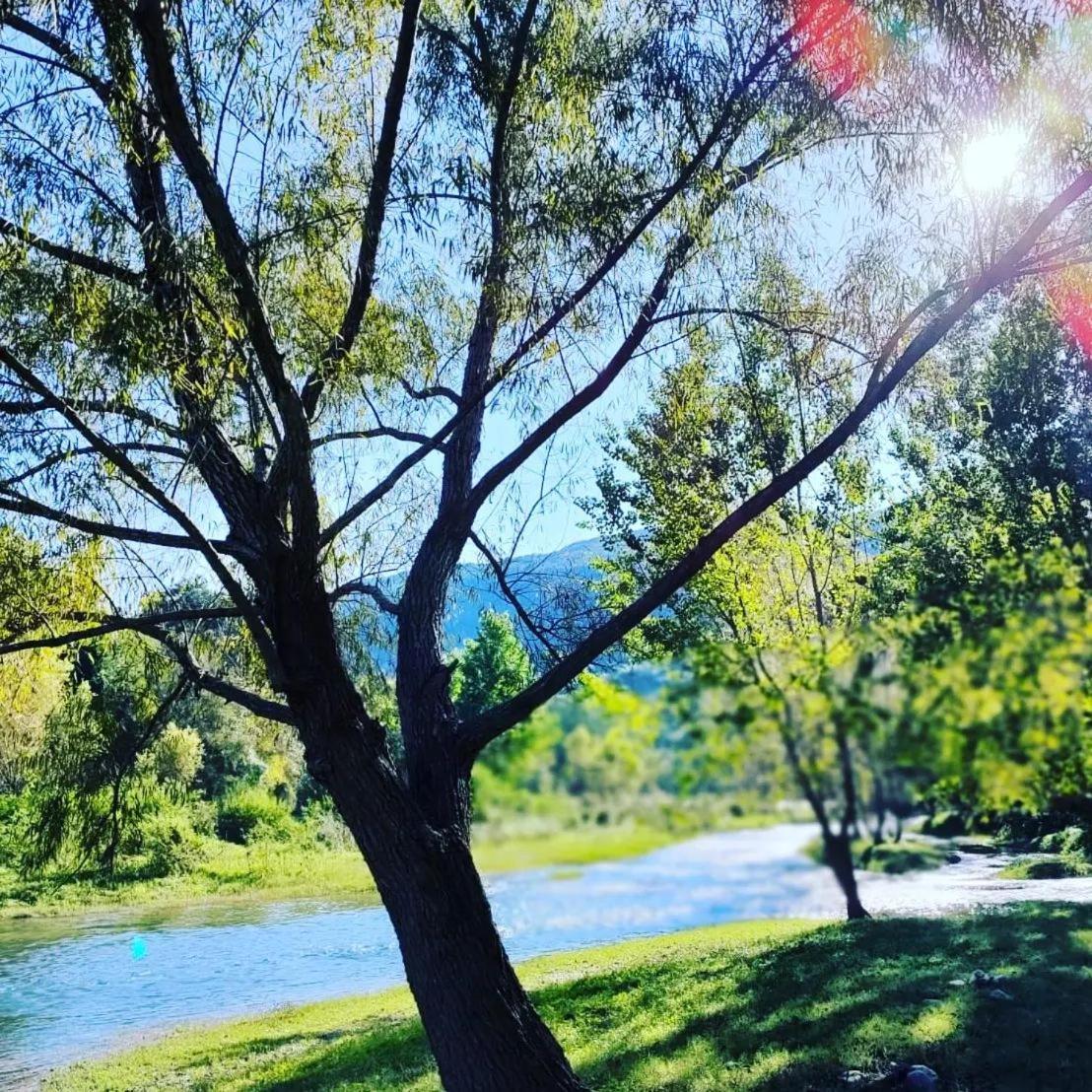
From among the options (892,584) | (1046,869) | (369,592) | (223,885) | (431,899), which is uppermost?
(369,592)

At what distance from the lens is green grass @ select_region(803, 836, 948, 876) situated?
171cm

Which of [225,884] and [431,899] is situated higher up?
[431,899]

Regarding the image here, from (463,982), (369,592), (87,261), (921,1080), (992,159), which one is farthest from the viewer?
(369,592)

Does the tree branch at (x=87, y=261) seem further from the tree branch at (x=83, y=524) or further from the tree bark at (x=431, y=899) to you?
the tree bark at (x=431, y=899)

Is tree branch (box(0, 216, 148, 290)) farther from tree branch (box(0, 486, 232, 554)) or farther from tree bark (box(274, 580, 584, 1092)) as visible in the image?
tree bark (box(274, 580, 584, 1092))

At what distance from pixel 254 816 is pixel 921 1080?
8545mm

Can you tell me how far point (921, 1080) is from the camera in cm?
392

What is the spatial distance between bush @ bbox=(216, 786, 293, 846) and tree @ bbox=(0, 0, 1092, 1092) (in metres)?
6.69

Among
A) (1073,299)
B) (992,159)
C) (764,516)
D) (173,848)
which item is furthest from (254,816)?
(992,159)

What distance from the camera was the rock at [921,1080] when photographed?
3.90 meters

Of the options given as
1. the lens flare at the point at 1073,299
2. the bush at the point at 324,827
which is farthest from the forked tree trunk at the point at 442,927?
the bush at the point at 324,827

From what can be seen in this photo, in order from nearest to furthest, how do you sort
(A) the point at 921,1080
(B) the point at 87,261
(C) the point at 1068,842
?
(B) the point at 87,261, (A) the point at 921,1080, (C) the point at 1068,842

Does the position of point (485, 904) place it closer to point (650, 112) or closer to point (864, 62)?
point (650, 112)

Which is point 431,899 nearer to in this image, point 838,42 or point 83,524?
point 83,524
